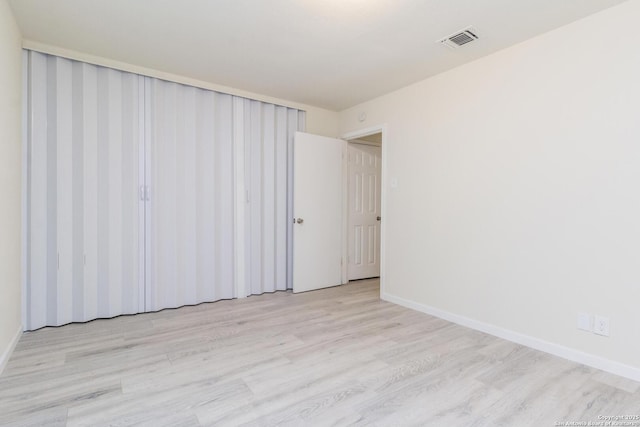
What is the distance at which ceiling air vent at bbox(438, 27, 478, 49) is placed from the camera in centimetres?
242

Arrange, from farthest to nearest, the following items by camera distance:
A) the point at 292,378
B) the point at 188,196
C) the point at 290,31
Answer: the point at 188,196 → the point at 290,31 → the point at 292,378

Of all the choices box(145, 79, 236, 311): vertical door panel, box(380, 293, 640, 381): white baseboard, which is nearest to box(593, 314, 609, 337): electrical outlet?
box(380, 293, 640, 381): white baseboard

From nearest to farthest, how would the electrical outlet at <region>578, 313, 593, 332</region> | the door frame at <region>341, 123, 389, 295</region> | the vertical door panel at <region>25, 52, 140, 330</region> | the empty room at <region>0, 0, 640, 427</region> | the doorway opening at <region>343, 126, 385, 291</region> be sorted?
the empty room at <region>0, 0, 640, 427</region> → the electrical outlet at <region>578, 313, 593, 332</region> → the vertical door panel at <region>25, 52, 140, 330</region> → the door frame at <region>341, 123, 389, 295</region> → the doorway opening at <region>343, 126, 385, 291</region>

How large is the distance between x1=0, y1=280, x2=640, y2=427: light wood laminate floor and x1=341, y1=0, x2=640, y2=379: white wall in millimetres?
343

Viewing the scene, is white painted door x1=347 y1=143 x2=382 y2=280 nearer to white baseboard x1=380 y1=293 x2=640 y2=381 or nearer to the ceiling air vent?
white baseboard x1=380 y1=293 x2=640 y2=381

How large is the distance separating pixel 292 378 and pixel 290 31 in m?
2.37

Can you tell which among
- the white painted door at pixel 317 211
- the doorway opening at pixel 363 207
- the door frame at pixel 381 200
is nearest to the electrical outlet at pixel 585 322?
the door frame at pixel 381 200

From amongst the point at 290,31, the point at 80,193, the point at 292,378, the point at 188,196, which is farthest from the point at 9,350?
the point at 290,31

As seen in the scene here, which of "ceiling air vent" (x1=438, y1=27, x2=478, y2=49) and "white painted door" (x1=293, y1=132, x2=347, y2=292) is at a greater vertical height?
"ceiling air vent" (x1=438, y1=27, x2=478, y2=49)

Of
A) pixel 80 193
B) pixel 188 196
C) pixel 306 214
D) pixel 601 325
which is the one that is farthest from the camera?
pixel 306 214

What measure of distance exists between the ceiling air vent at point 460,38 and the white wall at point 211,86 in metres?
2.03

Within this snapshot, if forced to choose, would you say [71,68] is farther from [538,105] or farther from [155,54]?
[538,105]

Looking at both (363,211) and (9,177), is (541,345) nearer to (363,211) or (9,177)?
(363,211)

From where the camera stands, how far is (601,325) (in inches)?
85.2
